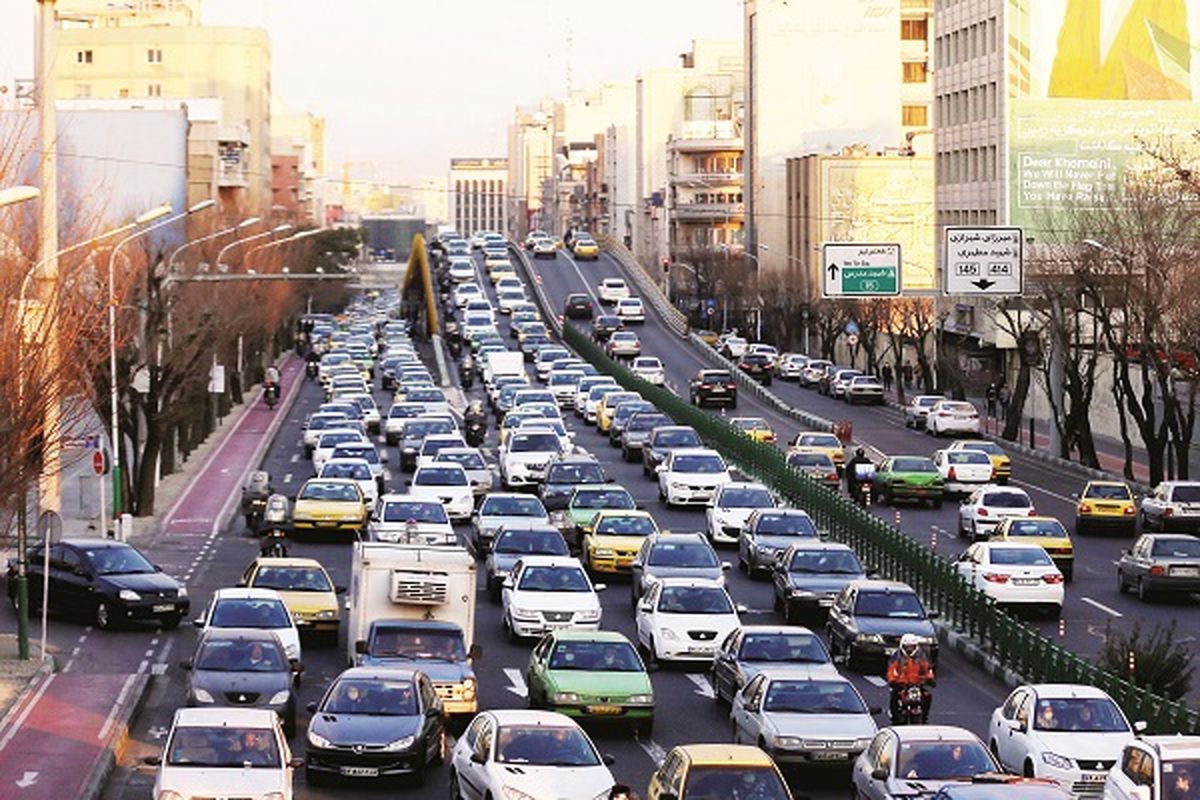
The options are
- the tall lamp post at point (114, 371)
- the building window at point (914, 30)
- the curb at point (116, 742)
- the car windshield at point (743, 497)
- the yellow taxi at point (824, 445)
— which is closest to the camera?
the curb at point (116, 742)

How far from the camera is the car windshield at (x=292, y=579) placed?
131 ft

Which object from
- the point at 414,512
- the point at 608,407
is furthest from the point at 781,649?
the point at 608,407

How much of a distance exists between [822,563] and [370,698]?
1593cm

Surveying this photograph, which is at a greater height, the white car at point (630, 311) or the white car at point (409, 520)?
the white car at point (630, 311)

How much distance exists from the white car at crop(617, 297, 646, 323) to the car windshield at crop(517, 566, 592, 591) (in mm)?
99303

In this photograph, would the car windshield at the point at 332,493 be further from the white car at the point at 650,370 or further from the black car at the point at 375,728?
the white car at the point at 650,370

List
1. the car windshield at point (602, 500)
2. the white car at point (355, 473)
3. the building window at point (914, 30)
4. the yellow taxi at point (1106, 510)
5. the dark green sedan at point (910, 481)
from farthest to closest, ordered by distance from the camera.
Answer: the building window at point (914, 30) → the dark green sedan at point (910, 481) → the white car at point (355, 473) → the yellow taxi at point (1106, 510) → the car windshield at point (602, 500)

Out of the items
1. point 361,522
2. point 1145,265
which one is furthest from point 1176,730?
point 1145,265

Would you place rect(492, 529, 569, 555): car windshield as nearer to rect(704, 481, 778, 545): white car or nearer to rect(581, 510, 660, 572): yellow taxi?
rect(581, 510, 660, 572): yellow taxi

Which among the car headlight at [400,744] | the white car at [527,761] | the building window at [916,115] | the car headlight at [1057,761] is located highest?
the building window at [916,115]

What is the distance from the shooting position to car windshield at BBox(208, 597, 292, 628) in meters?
35.7

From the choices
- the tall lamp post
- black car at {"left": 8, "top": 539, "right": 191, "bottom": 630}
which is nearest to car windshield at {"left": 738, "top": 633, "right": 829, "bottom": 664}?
black car at {"left": 8, "top": 539, "right": 191, "bottom": 630}

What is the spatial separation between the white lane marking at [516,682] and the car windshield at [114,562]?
26.7 feet

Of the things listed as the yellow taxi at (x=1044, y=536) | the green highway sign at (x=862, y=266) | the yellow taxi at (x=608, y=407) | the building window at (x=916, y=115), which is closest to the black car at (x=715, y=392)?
the yellow taxi at (x=608, y=407)
